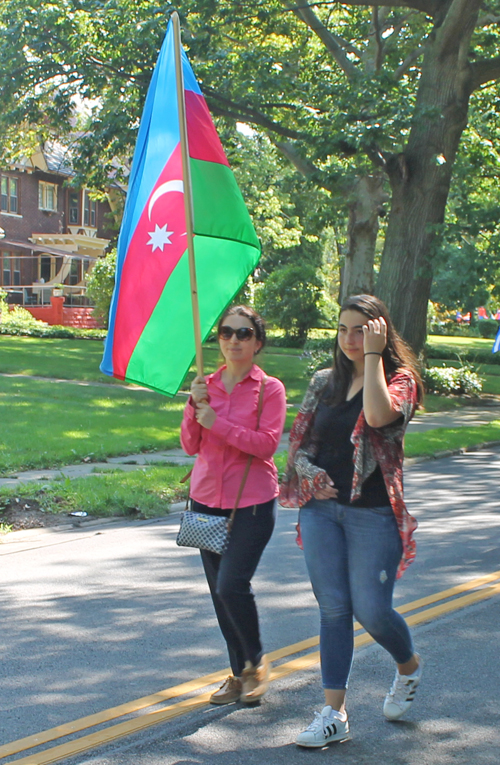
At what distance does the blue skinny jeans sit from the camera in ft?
11.9

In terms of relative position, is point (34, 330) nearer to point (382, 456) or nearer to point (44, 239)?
point (44, 239)

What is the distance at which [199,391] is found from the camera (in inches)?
154

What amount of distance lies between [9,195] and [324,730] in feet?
139

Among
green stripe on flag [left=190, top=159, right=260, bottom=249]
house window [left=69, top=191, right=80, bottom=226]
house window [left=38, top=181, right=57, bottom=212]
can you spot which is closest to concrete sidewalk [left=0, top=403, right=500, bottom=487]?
green stripe on flag [left=190, top=159, right=260, bottom=249]

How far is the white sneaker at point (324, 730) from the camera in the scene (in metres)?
3.66

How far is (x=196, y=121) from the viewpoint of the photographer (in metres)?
4.71

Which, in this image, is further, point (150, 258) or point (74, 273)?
point (74, 273)

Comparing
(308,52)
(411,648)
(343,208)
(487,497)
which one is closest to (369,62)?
(308,52)

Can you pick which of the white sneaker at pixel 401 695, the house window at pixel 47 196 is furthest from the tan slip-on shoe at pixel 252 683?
the house window at pixel 47 196

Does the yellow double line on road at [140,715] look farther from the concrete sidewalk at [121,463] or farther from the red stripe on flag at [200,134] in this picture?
the concrete sidewalk at [121,463]

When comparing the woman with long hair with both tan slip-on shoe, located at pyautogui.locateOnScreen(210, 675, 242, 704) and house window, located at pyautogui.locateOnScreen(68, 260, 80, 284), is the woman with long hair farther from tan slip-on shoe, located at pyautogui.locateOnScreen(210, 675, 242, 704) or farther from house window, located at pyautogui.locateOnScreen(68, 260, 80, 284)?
house window, located at pyautogui.locateOnScreen(68, 260, 80, 284)

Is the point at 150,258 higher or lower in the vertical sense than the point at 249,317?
higher

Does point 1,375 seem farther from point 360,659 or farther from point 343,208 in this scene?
point 360,659

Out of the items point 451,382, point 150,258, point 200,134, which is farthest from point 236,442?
point 451,382
